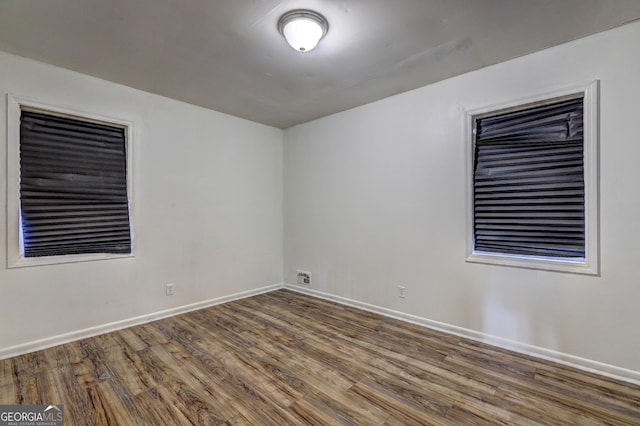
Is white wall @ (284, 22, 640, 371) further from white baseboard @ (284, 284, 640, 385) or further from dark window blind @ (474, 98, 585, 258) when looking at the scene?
dark window blind @ (474, 98, 585, 258)

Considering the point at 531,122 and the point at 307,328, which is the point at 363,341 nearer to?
the point at 307,328

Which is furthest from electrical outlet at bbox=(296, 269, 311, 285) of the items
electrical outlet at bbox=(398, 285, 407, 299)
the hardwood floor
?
electrical outlet at bbox=(398, 285, 407, 299)

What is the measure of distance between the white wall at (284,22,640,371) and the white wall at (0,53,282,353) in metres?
0.59

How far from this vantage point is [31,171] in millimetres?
2717

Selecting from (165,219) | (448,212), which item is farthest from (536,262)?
(165,219)

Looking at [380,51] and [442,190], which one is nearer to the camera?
[380,51]

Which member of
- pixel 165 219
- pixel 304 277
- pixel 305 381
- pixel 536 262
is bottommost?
pixel 305 381

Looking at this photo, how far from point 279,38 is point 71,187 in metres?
2.45

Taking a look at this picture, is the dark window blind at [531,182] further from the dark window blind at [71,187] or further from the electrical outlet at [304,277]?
the dark window blind at [71,187]

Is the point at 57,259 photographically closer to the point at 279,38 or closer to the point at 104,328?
the point at 104,328

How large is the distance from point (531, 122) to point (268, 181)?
3.33 m

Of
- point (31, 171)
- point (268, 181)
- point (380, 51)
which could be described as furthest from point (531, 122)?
point (31, 171)

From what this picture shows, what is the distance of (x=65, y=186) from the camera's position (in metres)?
2.90

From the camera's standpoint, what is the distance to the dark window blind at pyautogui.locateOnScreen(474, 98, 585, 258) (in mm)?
2477
